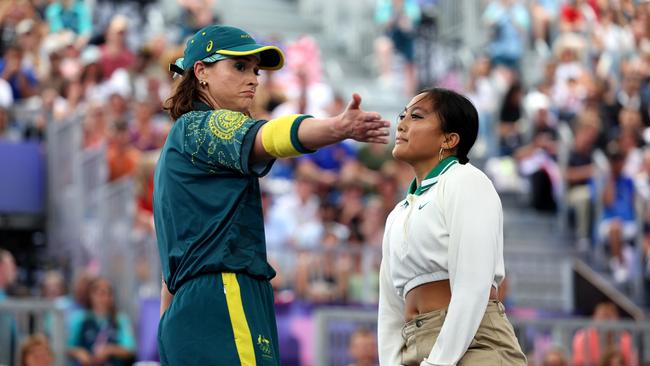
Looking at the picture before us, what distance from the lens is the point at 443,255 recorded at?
4.96m

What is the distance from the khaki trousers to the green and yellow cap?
115 centimetres

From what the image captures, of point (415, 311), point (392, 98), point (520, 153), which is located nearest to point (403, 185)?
point (520, 153)

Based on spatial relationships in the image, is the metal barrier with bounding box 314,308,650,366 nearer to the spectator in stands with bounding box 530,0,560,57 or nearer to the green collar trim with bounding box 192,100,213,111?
the green collar trim with bounding box 192,100,213,111

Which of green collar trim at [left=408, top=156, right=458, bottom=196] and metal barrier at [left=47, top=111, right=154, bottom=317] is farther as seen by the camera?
metal barrier at [left=47, top=111, right=154, bottom=317]

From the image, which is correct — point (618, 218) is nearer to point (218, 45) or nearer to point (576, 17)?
point (576, 17)

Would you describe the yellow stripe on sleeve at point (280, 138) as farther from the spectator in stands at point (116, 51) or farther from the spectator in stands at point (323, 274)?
the spectator in stands at point (116, 51)

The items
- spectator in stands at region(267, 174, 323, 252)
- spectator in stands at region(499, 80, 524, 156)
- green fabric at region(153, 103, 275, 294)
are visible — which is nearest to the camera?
green fabric at region(153, 103, 275, 294)

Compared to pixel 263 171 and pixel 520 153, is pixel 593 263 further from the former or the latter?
pixel 263 171

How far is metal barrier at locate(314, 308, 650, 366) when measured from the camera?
10062mm

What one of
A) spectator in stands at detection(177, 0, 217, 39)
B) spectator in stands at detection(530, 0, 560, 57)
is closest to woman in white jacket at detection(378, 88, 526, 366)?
spectator in stands at detection(177, 0, 217, 39)

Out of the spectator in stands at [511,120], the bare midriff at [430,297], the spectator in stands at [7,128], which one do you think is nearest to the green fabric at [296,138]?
the bare midriff at [430,297]

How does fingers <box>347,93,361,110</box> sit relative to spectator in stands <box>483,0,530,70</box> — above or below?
below

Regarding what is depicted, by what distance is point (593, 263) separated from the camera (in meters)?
14.6

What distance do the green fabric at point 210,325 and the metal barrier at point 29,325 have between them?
15.9 feet
